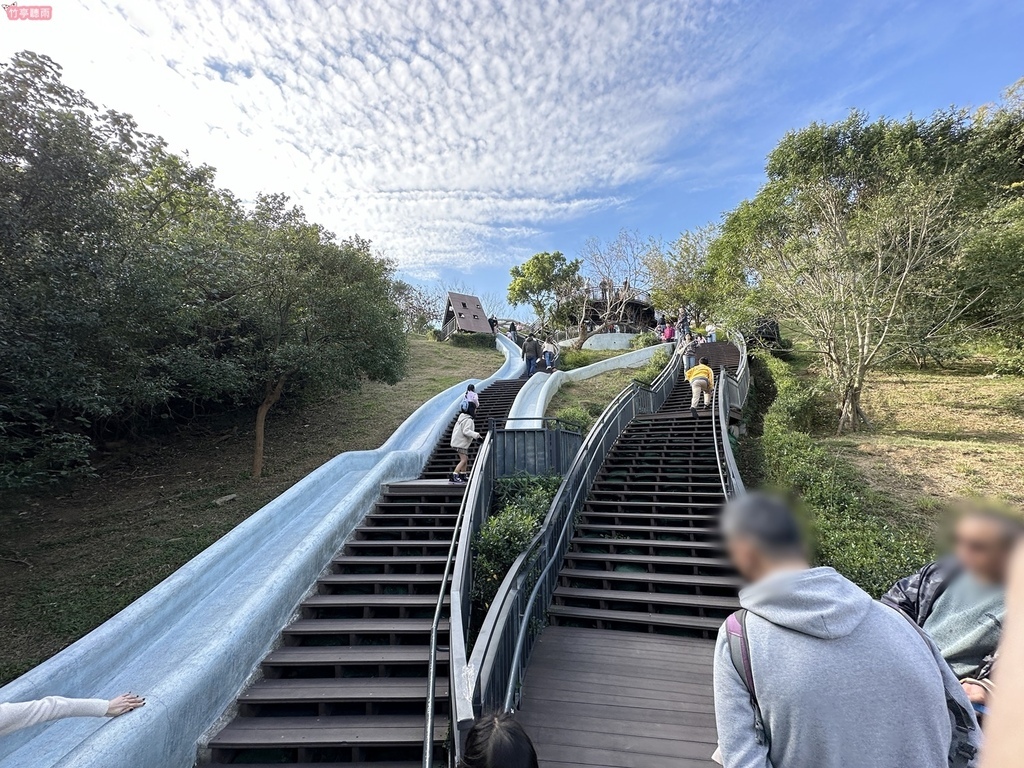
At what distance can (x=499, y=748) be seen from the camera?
1562mm

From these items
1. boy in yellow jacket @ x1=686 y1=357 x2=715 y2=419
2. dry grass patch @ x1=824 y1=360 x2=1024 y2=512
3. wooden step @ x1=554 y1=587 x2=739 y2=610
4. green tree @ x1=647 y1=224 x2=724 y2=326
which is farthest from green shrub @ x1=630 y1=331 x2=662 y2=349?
wooden step @ x1=554 y1=587 x2=739 y2=610

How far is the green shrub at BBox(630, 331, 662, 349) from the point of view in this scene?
2656cm

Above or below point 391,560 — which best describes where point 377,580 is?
below

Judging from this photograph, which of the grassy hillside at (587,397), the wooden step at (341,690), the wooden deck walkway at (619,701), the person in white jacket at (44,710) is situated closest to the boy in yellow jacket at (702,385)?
the grassy hillside at (587,397)

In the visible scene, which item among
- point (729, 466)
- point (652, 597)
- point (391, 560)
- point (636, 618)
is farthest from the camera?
point (729, 466)

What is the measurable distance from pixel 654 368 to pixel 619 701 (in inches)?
592

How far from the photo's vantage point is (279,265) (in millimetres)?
8961

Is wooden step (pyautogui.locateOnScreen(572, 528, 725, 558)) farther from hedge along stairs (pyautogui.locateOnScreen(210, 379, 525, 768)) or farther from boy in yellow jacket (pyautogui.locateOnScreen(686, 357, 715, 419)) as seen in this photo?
boy in yellow jacket (pyautogui.locateOnScreen(686, 357, 715, 419))

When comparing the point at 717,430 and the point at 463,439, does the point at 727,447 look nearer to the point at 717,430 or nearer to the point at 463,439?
the point at 717,430

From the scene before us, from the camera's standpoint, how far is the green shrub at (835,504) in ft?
14.2

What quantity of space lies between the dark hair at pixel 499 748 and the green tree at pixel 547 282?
3132 centimetres

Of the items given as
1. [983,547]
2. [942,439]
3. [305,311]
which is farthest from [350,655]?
[942,439]

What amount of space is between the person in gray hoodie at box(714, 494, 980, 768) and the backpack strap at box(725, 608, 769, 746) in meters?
0.01

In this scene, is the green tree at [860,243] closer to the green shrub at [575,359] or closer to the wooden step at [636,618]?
the green shrub at [575,359]
